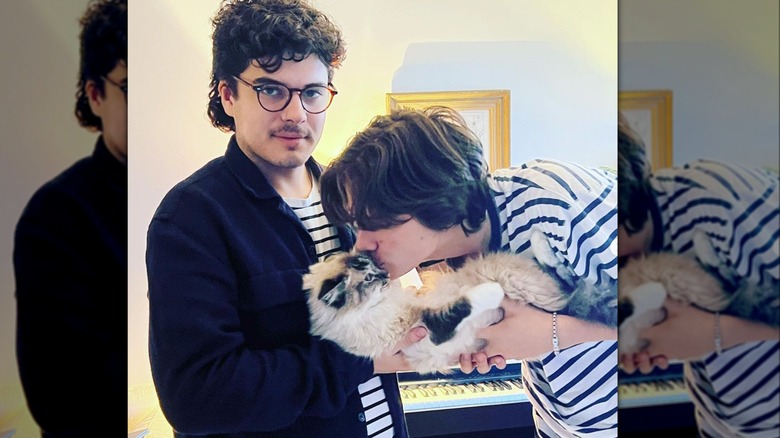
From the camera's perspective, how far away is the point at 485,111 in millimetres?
1349

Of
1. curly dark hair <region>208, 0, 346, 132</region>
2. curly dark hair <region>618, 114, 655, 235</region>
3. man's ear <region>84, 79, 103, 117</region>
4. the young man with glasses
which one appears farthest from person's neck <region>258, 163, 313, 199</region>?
curly dark hair <region>618, 114, 655, 235</region>

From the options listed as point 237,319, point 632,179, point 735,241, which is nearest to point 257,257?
point 237,319

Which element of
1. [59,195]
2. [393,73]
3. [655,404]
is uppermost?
[393,73]

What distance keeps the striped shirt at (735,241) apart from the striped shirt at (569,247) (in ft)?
0.54

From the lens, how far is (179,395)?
1.27 m

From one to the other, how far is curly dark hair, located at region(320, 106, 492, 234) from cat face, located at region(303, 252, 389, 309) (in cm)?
8

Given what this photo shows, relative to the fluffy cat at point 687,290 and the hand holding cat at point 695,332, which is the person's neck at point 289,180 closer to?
the fluffy cat at point 687,290

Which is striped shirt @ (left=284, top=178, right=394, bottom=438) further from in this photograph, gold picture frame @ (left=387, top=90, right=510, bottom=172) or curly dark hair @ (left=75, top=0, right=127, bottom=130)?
curly dark hair @ (left=75, top=0, right=127, bottom=130)

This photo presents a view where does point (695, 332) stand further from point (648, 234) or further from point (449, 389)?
point (449, 389)

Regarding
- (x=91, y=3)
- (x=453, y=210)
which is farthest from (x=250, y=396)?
(x=91, y=3)

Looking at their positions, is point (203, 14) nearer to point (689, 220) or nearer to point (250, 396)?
point (250, 396)

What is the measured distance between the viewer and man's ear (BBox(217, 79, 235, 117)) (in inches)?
50.6

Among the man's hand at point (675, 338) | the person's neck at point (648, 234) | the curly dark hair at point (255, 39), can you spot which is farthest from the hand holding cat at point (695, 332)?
the curly dark hair at point (255, 39)

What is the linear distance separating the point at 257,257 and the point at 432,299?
40 centimetres
